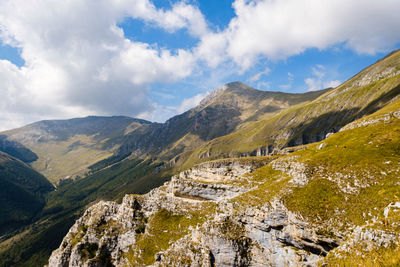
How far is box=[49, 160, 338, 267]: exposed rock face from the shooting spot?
2470 cm

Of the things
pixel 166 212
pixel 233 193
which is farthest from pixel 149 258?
pixel 233 193

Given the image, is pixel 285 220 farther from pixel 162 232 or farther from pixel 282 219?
pixel 162 232

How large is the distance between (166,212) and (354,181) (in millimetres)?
38917

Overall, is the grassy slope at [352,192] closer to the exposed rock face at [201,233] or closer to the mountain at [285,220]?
the mountain at [285,220]

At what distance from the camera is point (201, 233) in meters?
32.0

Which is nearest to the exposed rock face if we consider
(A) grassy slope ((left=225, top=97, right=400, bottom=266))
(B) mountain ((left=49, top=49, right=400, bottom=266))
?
(B) mountain ((left=49, top=49, right=400, bottom=266))

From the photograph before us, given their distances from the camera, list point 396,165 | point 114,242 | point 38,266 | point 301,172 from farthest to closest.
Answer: point 38,266
point 114,242
point 301,172
point 396,165

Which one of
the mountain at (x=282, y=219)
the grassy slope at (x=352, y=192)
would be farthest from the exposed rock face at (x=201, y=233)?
the grassy slope at (x=352, y=192)

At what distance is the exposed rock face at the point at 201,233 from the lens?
24703mm

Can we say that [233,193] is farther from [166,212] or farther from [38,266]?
[38,266]

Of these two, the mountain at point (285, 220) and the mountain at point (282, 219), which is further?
the mountain at point (282, 219)

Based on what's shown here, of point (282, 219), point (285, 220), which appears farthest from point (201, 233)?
point (285, 220)

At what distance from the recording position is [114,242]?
46312mm

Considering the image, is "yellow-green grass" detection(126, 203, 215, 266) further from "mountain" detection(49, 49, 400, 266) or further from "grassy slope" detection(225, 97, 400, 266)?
"grassy slope" detection(225, 97, 400, 266)
